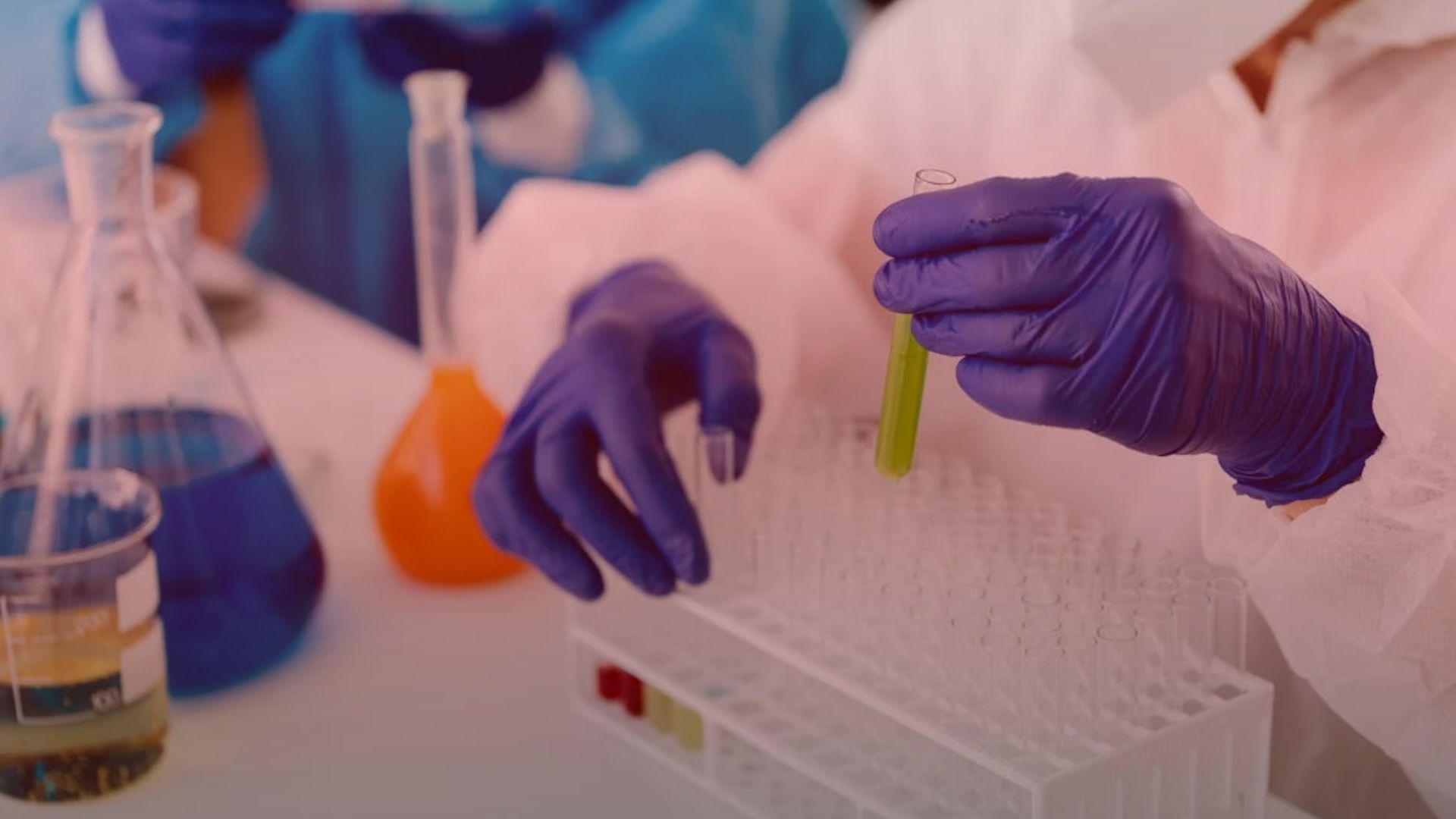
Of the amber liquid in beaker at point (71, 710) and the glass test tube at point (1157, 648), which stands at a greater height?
the glass test tube at point (1157, 648)

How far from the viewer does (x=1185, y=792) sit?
893 millimetres

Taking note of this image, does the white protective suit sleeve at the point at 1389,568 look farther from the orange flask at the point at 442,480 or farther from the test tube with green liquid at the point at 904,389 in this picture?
the orange flask at the point at 442,480

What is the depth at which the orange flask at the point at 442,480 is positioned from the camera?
128 cm

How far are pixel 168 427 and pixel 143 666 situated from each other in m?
0.21

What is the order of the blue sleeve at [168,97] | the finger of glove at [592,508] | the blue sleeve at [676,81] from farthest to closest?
the blue sleeve at [676,81], the blue sleeve at [168,97], the finger of glove at [592,508]

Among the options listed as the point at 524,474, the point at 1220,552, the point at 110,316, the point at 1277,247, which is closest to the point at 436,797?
the point at 524,474

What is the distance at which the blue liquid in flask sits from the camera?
1118 millimetres

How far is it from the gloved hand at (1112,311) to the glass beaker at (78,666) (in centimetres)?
52

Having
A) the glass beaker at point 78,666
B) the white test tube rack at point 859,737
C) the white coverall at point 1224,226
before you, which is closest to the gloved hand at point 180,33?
the white coverall at point 1224,226

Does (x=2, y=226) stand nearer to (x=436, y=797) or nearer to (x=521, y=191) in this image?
(x=521, y=191)

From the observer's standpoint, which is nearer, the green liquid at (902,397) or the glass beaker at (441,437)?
the green liquid at (902,397)

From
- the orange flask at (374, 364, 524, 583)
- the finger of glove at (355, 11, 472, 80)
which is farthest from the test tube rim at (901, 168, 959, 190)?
the finger of glove at (355, 11, 472, 80)

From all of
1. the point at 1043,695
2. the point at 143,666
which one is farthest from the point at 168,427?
the point at 1043,695

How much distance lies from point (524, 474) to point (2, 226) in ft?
2.12
